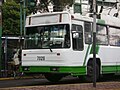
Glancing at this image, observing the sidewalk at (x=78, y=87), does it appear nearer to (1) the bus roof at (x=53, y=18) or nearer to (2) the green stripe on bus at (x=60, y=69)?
(2) the green stripe on bus at (x=60, y=69)

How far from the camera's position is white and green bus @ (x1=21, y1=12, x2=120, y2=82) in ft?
58.0

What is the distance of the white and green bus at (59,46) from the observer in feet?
58.0

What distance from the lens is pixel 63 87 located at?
14969mm

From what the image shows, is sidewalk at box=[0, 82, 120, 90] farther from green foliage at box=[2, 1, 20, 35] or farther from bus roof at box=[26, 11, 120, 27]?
green foliage at box=[2, 1, 20, 35]

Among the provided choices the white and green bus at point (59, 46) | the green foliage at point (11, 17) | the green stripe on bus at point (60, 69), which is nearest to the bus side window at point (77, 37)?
the white and green bus at point (59, 46)

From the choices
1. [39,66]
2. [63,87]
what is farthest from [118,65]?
[63,87]

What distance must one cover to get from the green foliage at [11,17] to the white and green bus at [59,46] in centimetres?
2118

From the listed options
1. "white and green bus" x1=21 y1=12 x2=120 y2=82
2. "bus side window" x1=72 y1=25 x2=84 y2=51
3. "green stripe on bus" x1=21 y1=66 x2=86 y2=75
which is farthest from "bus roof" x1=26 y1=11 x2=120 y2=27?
"green stripe on bus" x1=21 y1=66 x2=86 y2=75

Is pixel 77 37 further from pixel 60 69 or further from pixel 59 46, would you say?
pixel 60 69

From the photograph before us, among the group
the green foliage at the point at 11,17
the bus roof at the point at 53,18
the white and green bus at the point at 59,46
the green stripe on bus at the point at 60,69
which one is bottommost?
the green stripe on bus at the point at 60,69

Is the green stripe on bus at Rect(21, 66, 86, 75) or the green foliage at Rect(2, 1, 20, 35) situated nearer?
the green stripe on bus at Rect(21, 66, 86, 75)

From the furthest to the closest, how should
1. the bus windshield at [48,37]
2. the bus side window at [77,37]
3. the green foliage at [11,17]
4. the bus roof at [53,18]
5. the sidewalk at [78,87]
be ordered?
the green foliage at [11,17]
the bus roof at [53,18]
the bus side window at [77,37]
the bus windshield at [48,37]
the sidewalk at [78,87]

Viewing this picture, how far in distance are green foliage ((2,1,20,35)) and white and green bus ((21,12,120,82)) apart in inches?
834

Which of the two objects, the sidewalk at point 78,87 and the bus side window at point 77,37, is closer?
the sidewalk at point 78,87
